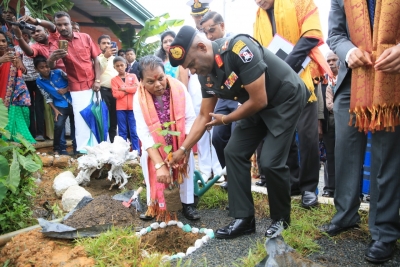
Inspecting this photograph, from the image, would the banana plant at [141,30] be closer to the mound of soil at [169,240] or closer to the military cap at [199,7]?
the military cap at [199,7]

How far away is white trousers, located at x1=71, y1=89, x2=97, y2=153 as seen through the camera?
523 centimetres

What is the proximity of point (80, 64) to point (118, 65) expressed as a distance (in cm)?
86

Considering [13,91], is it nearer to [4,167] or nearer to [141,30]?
[4,167]

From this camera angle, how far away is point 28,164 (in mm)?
3037

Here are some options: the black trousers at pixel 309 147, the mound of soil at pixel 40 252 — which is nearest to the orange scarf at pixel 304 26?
the black trousers at pixel 309 147

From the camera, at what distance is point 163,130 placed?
3051 mm

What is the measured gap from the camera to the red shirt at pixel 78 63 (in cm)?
520

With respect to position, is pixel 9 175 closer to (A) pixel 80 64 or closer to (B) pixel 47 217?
(B) pixel 47 217

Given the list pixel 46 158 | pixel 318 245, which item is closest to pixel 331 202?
pixel 318 245

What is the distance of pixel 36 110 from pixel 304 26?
4537mm

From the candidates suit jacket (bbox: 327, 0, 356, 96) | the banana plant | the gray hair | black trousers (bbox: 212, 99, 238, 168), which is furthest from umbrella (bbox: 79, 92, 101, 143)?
the banana plant

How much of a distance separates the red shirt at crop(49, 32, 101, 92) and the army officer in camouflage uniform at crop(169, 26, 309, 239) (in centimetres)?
307

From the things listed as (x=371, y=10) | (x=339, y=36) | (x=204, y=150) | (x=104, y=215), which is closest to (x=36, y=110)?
(x=204, y=150)

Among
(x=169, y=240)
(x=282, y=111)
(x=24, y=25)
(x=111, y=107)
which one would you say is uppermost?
(x=24, y=25)
